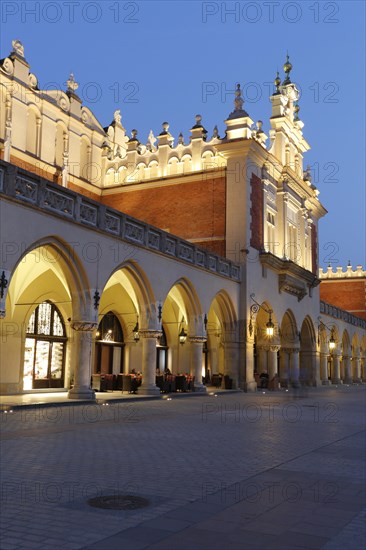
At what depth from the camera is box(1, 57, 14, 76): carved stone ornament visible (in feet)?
87.5

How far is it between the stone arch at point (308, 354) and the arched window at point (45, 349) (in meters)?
19.2

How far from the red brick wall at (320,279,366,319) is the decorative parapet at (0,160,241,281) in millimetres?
36932

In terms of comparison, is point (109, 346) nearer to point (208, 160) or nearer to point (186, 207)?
point (186, 207)

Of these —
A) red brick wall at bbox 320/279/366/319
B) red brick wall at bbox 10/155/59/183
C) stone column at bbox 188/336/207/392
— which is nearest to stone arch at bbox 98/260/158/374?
stone column at bbox 188/336/207/392

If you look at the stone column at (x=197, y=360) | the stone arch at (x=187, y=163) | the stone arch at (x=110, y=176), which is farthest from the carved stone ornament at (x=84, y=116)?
the stone column at (x=197, y=360)

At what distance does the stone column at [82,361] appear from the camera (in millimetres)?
18312

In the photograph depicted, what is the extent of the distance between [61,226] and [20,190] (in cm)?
193

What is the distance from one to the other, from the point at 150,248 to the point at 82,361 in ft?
17.8

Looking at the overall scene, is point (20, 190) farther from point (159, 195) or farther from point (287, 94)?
point (287, 94)

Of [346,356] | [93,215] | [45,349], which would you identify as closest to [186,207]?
[45,349]

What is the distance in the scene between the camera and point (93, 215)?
19.3m

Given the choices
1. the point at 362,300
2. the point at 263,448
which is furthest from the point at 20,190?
the point at 362,300

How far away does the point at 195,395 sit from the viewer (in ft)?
79.1

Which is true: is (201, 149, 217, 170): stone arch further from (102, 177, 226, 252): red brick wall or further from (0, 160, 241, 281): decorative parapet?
(0, 160, 241, 281): decorative parapet
